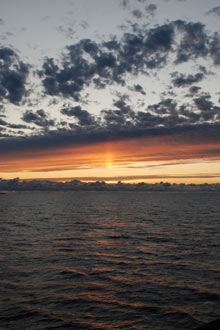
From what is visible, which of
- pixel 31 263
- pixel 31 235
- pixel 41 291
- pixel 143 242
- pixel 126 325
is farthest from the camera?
pixel 31 235

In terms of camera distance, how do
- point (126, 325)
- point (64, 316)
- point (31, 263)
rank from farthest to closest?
point (31, 263) < point (64, 316) < point (126, 325)

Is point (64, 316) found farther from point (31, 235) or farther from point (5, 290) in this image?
point (31, 235)

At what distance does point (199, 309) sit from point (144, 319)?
4028 mm

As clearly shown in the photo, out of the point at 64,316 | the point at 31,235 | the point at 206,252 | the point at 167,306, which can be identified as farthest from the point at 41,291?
the point at 31,235

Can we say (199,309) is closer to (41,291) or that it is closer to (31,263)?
(41,291)

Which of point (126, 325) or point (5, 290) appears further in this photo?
point (5, 290)

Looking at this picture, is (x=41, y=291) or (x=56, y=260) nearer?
(x=41, y=291)

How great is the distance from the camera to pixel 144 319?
645 inches

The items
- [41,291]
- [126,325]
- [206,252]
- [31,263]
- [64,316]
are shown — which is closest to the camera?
[126,325]

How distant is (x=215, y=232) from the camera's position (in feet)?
161

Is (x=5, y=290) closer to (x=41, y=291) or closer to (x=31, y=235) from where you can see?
(x=41, y=291)

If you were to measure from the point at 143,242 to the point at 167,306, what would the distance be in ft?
74.1

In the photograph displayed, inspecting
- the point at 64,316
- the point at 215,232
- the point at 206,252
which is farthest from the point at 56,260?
the point at 215,232

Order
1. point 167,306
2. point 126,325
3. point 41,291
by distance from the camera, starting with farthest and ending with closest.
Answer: point 41,291 < point 167,306 < point 126,325
